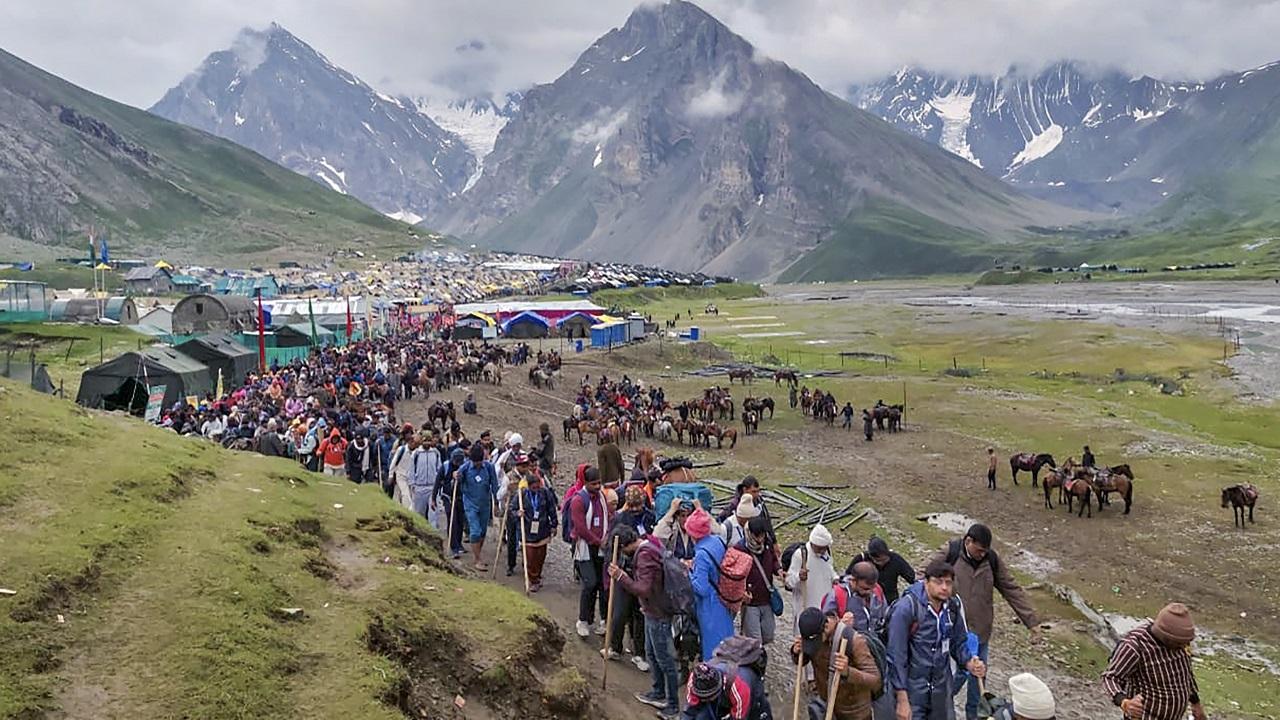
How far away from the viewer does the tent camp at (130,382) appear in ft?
105

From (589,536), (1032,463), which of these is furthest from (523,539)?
(1032,463)

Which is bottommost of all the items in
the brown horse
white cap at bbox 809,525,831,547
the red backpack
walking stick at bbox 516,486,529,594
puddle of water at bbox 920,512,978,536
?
puddle of water at bbox 920,512,978,536

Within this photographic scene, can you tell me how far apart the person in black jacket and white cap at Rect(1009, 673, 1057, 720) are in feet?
9.51

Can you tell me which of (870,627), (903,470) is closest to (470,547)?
(870,627)

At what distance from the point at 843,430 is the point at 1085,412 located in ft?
39.4

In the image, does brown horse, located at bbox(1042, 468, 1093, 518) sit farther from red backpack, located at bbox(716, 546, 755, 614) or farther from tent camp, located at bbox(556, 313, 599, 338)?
tent camp, located at bbox(556, 313, 599, 338)

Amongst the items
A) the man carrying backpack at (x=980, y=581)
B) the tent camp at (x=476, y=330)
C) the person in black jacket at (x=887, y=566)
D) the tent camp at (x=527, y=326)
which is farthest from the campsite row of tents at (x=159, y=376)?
the tent camp at (x=527, y=326)

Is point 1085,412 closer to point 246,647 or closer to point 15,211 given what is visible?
point 246,647

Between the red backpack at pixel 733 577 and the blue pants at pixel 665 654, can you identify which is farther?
the blue pants at pixel 665 654

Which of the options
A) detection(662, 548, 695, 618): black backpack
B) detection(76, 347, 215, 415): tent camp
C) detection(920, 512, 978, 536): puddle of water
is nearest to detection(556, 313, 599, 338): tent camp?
detection(76, 347, 215, 415): tent camp

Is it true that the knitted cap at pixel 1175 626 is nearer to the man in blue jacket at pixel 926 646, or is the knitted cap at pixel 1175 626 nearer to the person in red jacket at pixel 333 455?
the man in blue jacket at pixel 926 646

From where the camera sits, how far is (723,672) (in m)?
7.38

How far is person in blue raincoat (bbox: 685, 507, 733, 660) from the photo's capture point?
9523mm

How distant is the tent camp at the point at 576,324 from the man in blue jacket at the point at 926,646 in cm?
7699
